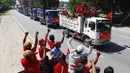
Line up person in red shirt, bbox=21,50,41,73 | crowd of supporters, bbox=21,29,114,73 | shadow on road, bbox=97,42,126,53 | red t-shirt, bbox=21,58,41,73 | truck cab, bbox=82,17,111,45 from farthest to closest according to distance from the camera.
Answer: shadow on road, bbox=97,42,126,53, truck cab, bbox=82,17,111,45, red t-shirt, bbox=21,58,41,73, person in red shirt, bbox=21,50,41,73, crowd of supporters, bbox=21,29,114,73

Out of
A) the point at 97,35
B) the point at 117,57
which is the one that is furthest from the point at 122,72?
the point at 97,35

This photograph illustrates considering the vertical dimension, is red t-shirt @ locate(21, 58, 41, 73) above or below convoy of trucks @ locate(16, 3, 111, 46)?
above

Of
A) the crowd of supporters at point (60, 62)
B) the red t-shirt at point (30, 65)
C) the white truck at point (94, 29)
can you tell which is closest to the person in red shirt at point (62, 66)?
the crowd of supporters at point (60, 62)

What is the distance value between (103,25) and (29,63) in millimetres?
10605

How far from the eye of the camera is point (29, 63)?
18.9 feet

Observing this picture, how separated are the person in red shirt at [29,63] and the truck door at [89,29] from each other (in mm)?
9913

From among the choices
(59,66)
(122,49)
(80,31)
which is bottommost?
(122,49)

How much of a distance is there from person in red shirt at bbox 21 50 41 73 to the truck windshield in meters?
9.87

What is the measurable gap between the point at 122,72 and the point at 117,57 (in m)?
2.89

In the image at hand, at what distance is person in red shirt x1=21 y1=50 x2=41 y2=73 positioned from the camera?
5.57m

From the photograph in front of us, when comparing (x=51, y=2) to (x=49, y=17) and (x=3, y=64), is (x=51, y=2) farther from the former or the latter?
(x=3, y=64)

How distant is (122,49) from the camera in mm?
15703

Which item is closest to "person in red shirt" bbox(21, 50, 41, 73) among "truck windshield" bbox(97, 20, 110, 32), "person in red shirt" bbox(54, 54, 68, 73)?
"person in red shirt" bbox(54, 54, 68, 73)

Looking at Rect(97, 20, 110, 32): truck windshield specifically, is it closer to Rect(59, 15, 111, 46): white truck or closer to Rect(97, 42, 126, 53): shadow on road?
Rect(59, 15, 111, 46): white truck
